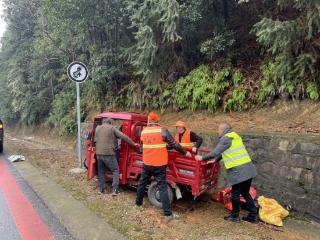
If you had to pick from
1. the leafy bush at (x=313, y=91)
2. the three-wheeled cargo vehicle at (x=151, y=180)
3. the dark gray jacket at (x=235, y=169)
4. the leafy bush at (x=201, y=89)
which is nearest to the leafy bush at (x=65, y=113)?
the leafy bush at (x=201, y=89)

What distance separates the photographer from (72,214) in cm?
614

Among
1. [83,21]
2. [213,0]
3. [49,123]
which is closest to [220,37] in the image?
[213,0]

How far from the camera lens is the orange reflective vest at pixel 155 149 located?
6.32m

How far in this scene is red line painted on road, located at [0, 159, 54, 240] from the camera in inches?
209

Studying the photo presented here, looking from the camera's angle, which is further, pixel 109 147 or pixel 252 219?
pixel 109 147

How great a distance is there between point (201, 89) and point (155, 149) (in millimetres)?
4457

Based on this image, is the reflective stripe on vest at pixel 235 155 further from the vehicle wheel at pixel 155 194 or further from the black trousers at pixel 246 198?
the vehicle wheel at pixel 155 194

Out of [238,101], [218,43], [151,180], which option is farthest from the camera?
[218,43]

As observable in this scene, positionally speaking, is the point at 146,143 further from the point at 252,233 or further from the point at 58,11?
the point at 58,11

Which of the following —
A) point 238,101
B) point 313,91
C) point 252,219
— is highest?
point 313,91

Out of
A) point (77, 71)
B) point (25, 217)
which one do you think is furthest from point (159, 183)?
point (77, 71)

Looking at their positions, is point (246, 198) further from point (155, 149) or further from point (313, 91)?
point (313, 91)

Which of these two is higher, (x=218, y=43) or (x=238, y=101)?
(x=218, y=43)

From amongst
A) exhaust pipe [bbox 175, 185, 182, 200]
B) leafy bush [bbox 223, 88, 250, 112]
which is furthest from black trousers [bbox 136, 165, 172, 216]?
leafy bush [bbox 223, 88, 250, 112]
